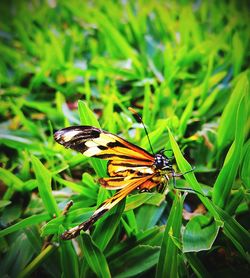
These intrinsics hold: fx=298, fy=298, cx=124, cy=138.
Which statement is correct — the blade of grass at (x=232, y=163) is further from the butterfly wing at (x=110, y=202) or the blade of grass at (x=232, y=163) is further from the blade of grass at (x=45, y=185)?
the blade of grass at (x=45, y=185)

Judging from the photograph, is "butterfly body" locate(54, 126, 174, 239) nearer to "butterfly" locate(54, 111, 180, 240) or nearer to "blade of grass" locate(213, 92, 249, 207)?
"butterfly" locate(54, 111, 180, 240)

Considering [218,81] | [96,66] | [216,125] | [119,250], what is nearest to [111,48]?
[96,66]

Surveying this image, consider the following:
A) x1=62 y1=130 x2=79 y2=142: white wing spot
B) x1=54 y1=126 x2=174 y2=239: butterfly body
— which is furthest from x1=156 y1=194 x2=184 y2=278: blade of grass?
x1=62 y1=130 x2=79 y2=142: white wing spot

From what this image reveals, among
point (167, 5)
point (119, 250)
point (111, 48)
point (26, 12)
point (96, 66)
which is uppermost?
point (26, 12)

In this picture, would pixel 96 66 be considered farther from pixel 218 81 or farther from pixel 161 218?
pixel 161 218

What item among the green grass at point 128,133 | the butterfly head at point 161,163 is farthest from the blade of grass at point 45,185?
the butterfly head at point 161,163

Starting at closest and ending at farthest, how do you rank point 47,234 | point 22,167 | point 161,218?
1. point 47,234
2. point 161,218
3. point 22,167
